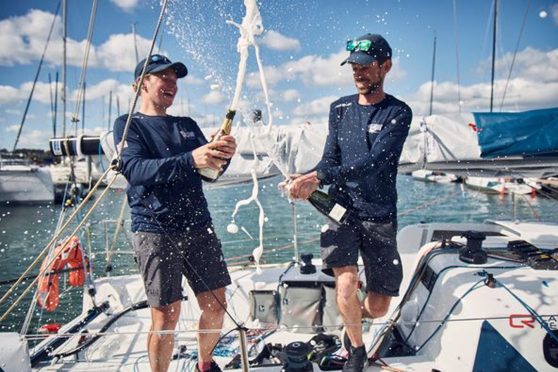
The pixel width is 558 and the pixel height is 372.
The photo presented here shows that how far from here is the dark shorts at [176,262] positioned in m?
2.18

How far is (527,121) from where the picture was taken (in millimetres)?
3342

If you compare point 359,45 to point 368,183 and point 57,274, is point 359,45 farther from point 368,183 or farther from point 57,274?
point 57,274

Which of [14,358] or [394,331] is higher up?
[14,358]

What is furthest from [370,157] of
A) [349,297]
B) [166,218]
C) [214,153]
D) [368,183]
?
[166,218]

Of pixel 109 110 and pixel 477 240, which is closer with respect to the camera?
pixel 477 240

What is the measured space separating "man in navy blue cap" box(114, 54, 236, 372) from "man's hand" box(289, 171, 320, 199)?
1.44 feet

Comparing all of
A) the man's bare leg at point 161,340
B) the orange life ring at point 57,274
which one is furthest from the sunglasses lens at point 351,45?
the orange life ring at point 57,274

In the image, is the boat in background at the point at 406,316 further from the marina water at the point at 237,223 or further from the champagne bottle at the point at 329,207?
the marina water at the point at 237,223

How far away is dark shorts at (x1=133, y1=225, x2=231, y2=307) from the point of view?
2.18 m

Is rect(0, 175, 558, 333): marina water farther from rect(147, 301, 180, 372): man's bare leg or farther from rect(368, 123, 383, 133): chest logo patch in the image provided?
rect(147, 301, 180, 372): man's bare leg

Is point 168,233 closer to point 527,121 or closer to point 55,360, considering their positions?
point 55,360

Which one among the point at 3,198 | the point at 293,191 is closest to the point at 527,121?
the point at 293,191

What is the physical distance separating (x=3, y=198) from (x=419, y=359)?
3576 centimetres

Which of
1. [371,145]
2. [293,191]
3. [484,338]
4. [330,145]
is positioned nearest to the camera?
[484,338]
